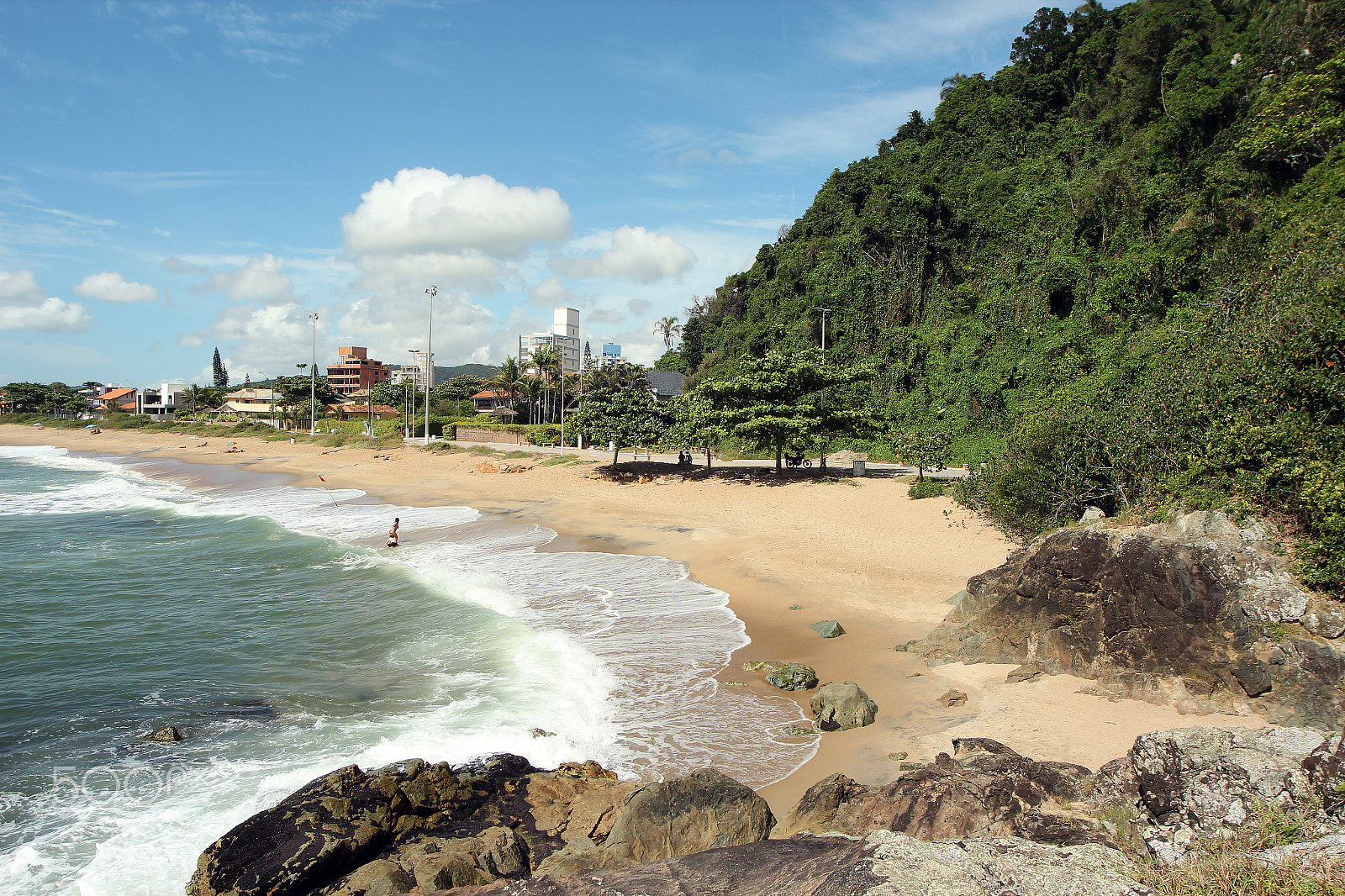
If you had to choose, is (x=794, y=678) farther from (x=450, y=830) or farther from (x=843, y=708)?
(x=450, y=830)

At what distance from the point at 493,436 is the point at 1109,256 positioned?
40.6m

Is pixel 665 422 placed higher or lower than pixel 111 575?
higher

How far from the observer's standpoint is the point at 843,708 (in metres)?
9.55

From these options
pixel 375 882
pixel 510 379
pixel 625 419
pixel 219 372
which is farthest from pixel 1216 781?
pixel 219 372

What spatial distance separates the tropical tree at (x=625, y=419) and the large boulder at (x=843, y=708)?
904 inches

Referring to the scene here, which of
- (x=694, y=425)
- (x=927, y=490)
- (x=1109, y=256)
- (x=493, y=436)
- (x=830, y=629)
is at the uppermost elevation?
(x=1109, y=256)

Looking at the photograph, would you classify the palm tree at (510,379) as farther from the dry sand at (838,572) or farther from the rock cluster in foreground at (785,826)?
the rock cluster in foreground at (785,826)

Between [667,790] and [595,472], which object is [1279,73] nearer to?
[595,472]

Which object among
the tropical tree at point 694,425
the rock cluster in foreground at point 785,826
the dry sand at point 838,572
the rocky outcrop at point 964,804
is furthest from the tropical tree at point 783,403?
the rocky outcrop at point 964,804

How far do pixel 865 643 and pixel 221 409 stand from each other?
10045 cm

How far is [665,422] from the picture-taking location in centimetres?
3369

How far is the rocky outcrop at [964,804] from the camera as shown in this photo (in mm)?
5886

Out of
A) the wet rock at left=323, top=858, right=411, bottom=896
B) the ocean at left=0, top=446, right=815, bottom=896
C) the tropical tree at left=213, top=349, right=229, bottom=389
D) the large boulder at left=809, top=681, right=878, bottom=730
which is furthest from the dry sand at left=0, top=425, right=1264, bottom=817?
the tropical tree at left=213, top=349, right=229, bottom=389

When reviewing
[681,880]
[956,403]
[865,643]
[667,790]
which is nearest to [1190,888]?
[681,880]
